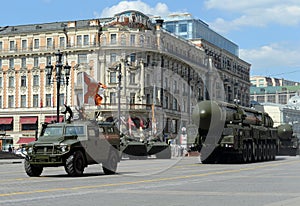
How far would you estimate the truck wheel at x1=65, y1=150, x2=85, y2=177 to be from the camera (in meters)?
21.1

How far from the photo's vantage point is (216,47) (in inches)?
4190

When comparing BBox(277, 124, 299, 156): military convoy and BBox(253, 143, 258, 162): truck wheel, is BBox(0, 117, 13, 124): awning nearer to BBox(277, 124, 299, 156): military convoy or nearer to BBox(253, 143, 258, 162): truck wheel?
BBox(277, 124, 299, 156): military convoy

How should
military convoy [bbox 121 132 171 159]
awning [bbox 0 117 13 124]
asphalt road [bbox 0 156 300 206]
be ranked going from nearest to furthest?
asphalt road [bbox 0 156 300 206] → military convoy [bbox 121 132 171 159] → awning [bbox 0 117 13 124]

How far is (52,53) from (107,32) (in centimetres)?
854

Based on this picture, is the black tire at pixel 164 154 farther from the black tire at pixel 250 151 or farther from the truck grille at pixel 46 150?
the truck grille at pixel 46 150

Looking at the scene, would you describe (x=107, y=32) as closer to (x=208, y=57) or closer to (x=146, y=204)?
→ (x=208, y=57)

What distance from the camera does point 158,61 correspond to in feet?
277

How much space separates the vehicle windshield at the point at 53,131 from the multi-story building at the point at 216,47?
77640 mm

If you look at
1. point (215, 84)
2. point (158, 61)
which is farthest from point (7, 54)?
point (215, 84)

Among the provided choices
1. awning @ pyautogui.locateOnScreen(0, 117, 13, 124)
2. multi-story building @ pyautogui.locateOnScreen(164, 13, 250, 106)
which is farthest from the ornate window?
multi-story building @ pyautogui.locateOnScreen(164, 13, 250, 106)

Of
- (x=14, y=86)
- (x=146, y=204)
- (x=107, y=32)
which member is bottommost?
(x=146, y=204)

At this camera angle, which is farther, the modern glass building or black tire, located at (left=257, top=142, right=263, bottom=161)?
the modern glass building

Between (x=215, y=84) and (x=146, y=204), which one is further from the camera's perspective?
(x=215, y=84)

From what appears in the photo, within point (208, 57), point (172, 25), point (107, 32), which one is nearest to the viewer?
point (107, 32)
